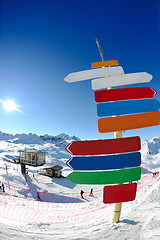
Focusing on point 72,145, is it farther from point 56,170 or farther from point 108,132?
point 56,170

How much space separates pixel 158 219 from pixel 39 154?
21432 millimetres

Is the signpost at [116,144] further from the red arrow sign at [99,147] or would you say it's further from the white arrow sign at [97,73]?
the white arrow sign at [97,73]

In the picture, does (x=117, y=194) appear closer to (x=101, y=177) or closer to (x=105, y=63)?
(x=101, y=177)

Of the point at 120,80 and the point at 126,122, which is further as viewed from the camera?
the point at 120,80

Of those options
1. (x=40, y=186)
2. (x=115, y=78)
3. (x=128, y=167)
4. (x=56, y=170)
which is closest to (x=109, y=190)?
(x=128, y=167)

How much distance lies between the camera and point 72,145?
9.62 feet

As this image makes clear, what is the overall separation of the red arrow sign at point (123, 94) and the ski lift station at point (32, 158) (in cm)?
2079

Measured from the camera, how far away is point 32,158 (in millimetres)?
21781

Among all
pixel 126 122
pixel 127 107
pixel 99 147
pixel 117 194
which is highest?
pixel 127 107

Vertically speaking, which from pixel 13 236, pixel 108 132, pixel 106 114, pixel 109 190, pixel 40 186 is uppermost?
pixel 106 114

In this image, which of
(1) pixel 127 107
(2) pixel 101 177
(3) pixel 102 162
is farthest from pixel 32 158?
(1) pixel 127 107

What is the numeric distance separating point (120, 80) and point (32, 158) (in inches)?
862

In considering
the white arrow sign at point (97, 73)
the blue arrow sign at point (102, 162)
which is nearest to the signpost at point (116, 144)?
the blue arrow sign at point (102, 162)

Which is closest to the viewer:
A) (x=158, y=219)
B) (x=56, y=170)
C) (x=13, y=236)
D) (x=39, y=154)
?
(x=13, y=236)
